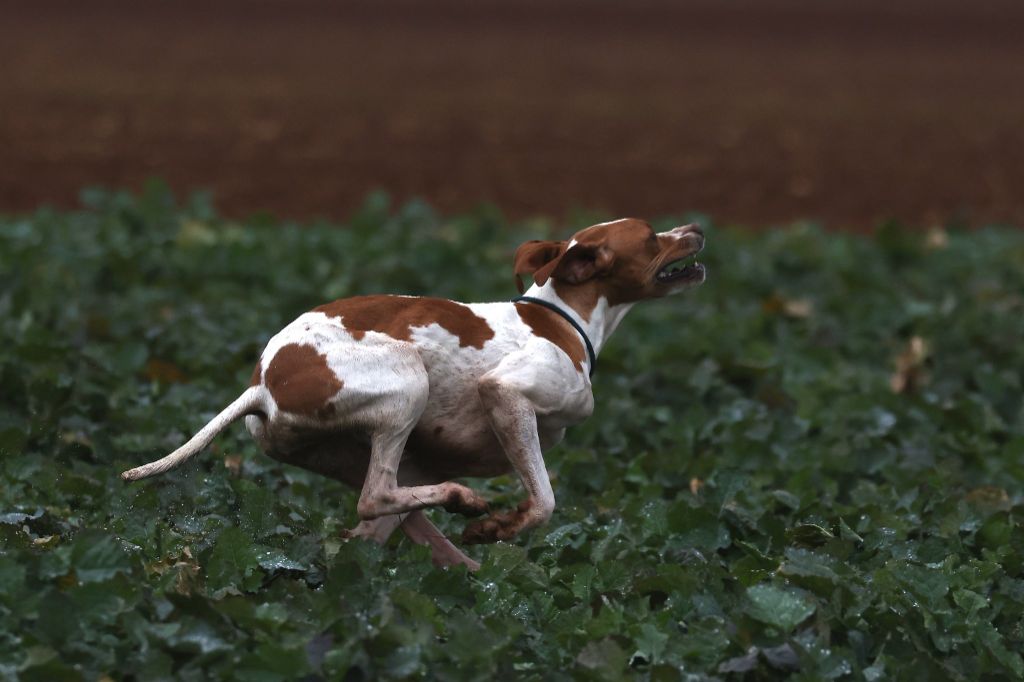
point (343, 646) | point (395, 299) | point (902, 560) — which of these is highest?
point (395, 299)

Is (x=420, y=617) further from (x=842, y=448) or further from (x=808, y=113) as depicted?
(x=808, y=113)

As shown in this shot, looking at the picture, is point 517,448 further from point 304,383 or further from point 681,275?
point 681,275

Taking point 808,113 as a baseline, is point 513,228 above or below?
→ above

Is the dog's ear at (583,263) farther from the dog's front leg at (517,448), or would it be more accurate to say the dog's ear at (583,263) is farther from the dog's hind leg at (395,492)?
the dog's hind leg at (395,492)

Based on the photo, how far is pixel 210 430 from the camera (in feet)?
16.5

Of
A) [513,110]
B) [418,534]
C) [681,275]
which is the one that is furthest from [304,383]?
[513,110]

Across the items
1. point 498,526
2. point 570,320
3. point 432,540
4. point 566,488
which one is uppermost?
point 570,320

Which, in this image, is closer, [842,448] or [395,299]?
[395,299]

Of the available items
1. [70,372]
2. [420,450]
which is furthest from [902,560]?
[70,372]

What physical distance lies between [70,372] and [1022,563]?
384 centimetres

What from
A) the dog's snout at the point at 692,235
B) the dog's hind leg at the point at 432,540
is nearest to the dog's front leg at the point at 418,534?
the dog's hind leg at the point at 432,540

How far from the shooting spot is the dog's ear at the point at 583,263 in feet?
17.6

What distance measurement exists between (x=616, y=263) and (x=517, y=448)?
76 cm

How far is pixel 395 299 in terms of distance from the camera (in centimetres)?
523
